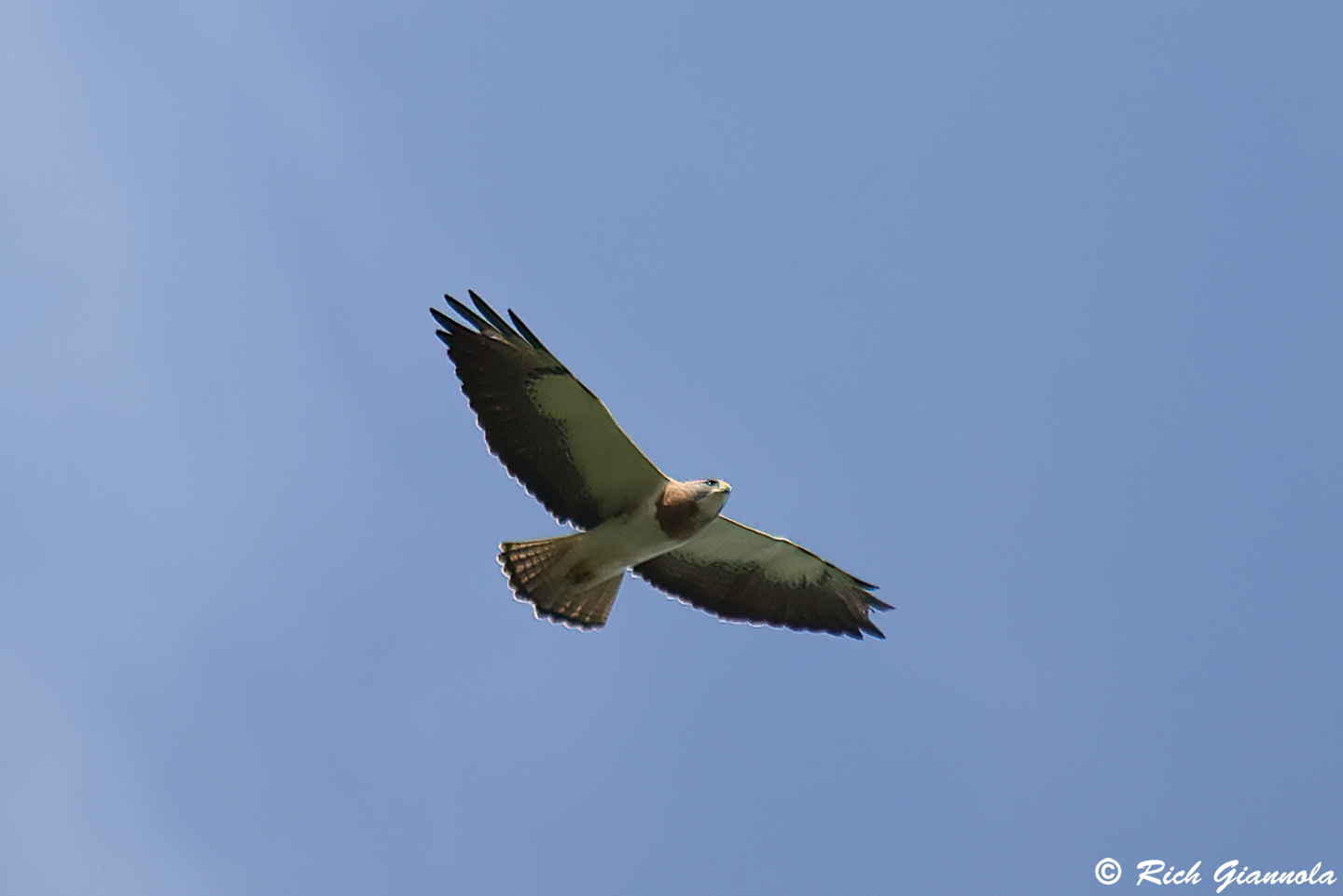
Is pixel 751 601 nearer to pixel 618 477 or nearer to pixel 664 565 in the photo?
pixel 664 565

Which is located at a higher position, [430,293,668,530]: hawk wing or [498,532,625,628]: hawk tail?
[430,293,668,530]: hawk wing

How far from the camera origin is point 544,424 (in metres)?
12.8

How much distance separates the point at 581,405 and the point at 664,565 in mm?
2040

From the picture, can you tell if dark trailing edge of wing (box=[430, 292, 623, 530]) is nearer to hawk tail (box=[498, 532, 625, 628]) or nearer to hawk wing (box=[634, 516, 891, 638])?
hawk tail (box=[498, 532, 625, 628])

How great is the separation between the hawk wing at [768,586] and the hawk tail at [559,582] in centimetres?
57

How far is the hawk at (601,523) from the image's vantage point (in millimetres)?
12453

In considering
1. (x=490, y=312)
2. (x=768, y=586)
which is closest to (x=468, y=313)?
(x=490, y=312)

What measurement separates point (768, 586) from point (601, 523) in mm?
1804

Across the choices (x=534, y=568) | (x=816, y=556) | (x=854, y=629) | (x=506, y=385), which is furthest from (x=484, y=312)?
(x=854, y=629)

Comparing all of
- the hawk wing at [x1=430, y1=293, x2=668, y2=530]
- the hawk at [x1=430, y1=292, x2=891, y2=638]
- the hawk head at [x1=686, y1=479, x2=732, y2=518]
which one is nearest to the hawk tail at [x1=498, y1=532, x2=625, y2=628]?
the hawk at [x1=430, y1=292, x2=891, y2=638]

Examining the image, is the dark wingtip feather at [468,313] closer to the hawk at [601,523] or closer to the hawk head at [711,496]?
the hawk at [601,523]

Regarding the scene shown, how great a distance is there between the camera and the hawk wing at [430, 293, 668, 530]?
12.4 metres

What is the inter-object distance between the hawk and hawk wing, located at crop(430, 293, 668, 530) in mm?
11

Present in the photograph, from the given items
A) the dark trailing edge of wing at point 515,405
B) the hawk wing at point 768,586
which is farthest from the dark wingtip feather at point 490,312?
the hawk wing at point 768,586
